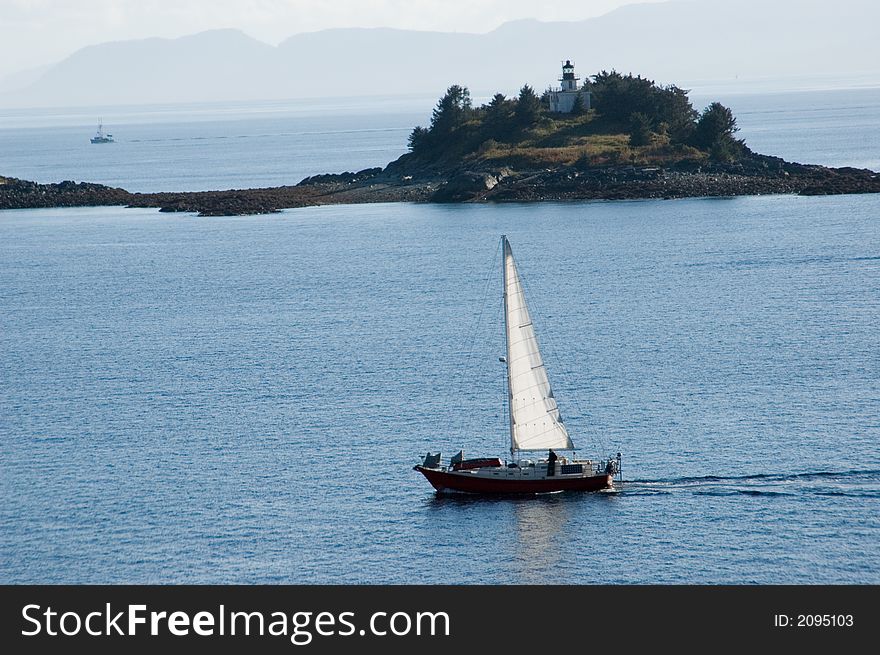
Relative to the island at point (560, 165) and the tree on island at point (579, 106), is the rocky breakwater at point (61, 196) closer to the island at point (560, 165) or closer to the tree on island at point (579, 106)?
the island at point (560, 165)

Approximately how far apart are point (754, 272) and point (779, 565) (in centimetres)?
6301

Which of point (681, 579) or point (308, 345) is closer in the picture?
point (681, 579)

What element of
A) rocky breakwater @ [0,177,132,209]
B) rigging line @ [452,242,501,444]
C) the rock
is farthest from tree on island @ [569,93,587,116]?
rigging line @ [452,242,501,444]

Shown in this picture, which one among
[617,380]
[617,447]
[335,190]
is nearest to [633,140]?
[335,190]

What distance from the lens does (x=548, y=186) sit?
164125mm

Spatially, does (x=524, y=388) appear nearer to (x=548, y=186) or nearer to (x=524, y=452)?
(x=524, y=452)

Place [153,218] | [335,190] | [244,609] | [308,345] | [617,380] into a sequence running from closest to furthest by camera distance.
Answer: [244,609], [617,380], [308,345], [153,218], [335,190]

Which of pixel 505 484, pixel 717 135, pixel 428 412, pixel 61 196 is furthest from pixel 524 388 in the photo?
pixel 61 196

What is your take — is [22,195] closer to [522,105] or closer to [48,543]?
[522,105]

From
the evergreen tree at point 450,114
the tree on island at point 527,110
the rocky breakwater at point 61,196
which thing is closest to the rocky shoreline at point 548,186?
the rocky breakwater at point 61,196

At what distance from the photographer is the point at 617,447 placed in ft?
204

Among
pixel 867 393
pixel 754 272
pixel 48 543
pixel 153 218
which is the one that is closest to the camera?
pixel 48 543

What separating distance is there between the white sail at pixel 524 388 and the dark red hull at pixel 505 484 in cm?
182

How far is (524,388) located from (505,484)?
4563 mm
